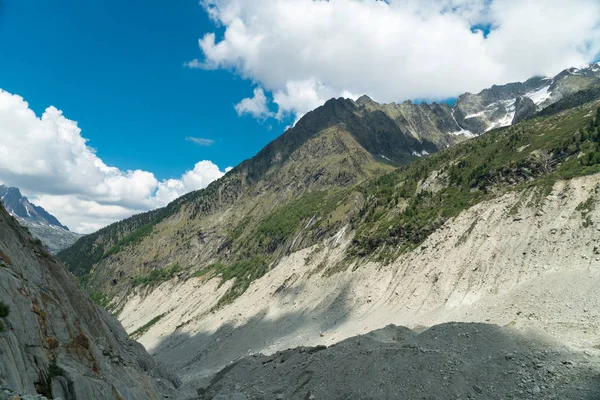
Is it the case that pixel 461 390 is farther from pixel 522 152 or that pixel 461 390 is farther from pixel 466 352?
pixel 522 152

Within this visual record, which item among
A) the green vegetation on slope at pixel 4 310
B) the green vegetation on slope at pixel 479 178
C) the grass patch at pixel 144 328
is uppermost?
the green vegetation on slope at pixel 4 310

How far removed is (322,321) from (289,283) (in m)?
19.6

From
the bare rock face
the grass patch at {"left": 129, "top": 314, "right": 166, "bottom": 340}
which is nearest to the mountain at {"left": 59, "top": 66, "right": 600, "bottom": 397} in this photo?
the grass patch at {"left": 129, "top": 314, "right": 166, "bottom": 340}

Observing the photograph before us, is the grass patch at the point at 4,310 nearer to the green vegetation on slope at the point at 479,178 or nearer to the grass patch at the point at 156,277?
the green vegetation on slope at the point at 479,178

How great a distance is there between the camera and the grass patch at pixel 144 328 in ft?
312

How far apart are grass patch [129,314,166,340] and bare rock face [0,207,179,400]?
3061 inches

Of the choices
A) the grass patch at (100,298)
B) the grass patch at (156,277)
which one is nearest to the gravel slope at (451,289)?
the grass patch at (156,277)

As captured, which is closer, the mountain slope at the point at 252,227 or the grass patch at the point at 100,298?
the mountain slope at the point at 252,227

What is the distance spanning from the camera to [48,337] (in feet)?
53.9

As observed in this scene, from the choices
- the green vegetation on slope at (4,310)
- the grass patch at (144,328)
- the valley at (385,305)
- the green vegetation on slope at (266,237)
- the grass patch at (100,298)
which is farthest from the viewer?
the grass patch at (100,298)

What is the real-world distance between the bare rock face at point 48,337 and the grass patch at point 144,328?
77.8 meters

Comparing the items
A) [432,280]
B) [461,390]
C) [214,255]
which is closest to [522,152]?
[432,280]

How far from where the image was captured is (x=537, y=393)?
18344mm

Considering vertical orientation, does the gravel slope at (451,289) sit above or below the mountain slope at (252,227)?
below
